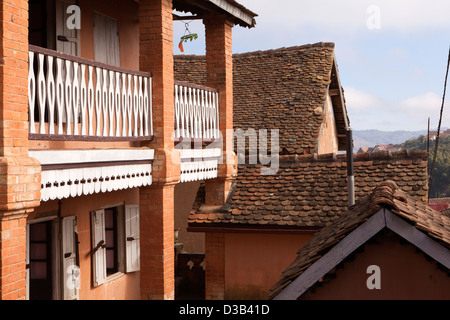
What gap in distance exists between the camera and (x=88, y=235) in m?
10.0

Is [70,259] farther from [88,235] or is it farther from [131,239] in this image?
[131,239]

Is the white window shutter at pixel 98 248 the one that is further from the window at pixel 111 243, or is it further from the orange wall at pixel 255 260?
the orange wall at pixel 255 260

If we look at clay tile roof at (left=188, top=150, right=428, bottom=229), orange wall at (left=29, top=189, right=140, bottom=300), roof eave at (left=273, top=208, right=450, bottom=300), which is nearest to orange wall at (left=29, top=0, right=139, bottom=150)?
orange wall at (left=29, top=189, right=140, bottom=300)

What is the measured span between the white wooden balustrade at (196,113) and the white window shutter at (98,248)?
6.50 ft

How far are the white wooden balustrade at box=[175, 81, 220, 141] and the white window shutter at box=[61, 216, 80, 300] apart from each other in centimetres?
244

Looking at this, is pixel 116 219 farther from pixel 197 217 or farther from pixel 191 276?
pixel 191 276

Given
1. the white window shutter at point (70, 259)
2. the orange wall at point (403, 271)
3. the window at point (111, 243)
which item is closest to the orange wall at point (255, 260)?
the window at point (111, 243)

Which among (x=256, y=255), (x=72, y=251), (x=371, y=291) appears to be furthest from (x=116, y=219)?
(x=371, y=291)

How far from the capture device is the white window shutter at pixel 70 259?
9203mm

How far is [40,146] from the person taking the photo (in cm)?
814

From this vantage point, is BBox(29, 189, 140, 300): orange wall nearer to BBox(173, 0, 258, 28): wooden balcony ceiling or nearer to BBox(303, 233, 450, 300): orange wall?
BBox(173, 0, 258, 28): wooden balcony ceiling

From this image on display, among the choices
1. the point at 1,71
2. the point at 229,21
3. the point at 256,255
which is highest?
the point at 229,21

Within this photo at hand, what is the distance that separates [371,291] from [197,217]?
22.9ft

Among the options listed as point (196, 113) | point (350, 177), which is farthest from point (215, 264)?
point (350, 177)
